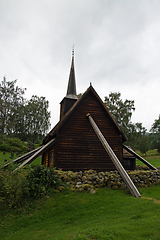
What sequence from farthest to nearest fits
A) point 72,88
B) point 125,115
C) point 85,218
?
point 125,115, point 72,88, point 85,218

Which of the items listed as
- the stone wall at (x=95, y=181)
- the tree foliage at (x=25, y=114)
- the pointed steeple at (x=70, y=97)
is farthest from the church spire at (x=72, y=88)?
the tree foliage at (x=25, y=114)

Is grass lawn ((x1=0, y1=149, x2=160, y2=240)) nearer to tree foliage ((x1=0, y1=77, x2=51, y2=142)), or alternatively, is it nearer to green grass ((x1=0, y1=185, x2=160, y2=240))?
green grass ((x1=0, y1=185, x2=160, y2=240))

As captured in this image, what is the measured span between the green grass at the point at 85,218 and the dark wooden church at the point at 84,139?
13.4 feet

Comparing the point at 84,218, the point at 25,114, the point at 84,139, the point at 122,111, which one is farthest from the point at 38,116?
the point at 84,218

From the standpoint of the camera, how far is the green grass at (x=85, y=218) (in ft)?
16.9

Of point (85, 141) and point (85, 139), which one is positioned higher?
point (85, 139)

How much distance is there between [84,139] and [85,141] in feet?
0.60

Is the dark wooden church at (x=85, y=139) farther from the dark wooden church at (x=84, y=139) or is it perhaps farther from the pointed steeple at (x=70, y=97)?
the pointed steeple at (x=70, y=97)

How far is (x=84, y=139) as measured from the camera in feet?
46.5

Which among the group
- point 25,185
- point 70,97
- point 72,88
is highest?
point 72,88

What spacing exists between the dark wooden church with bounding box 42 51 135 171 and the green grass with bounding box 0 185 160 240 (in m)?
4.09

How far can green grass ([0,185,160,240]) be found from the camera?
16.9 feet

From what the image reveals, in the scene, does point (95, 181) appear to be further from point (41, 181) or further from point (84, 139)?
point (84, 139)

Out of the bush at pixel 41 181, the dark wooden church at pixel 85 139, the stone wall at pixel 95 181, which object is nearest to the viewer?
the bush at pixel 41 181
